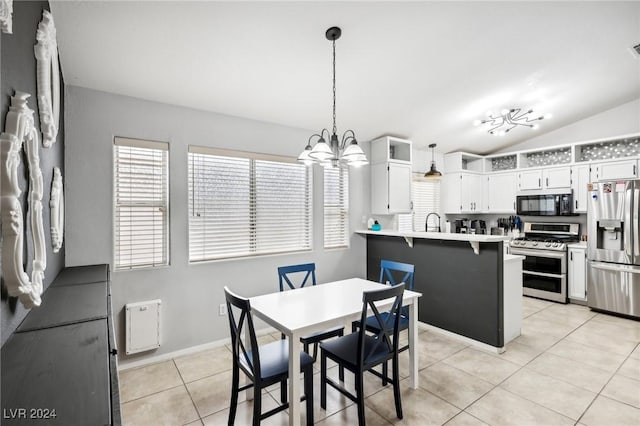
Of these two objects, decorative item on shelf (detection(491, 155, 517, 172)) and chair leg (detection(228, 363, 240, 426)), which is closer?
chair leg (detection(228, 363, 240, 426))

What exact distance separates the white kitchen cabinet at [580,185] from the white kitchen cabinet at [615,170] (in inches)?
3.5

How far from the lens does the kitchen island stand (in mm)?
3141

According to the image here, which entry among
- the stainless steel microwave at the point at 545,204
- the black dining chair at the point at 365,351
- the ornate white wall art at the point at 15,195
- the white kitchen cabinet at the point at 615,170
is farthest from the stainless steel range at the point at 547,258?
the ornate white wall art at the point at 15,195

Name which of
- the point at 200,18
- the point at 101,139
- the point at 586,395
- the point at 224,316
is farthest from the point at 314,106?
the point at 586,395

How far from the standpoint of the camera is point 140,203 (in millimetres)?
2924

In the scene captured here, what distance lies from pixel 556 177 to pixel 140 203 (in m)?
6.21

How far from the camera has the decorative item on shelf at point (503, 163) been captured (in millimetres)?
5984

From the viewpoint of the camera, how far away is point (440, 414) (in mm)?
2191

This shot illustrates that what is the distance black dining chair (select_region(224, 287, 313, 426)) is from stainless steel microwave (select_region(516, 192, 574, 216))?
17.0 ft

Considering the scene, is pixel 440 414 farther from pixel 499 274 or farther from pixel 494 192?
pixel 494 192

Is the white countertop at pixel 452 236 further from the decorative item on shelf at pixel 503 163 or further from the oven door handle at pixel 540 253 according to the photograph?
the decorative item on shelf at pixel 503 163

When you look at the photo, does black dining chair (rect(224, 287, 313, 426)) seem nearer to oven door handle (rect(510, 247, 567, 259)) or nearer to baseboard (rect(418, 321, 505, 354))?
baseboard (rect(418, 321, 505, 354))

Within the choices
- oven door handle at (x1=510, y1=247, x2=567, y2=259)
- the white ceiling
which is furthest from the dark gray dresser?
oven door handle at (x1=510, y1=247, x2=567, y2=259)

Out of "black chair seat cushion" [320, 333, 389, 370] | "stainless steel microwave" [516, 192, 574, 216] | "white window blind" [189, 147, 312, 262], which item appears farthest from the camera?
"stainless steel microwave" [516, 192, 574, 216]
